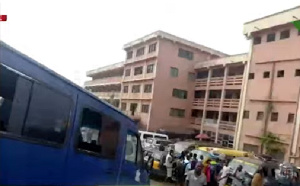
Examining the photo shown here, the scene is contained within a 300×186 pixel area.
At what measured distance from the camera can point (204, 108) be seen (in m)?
40.5

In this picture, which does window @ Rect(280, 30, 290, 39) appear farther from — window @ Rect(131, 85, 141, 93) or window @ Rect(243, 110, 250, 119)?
window @ Rect(131, 85, 141, 93)

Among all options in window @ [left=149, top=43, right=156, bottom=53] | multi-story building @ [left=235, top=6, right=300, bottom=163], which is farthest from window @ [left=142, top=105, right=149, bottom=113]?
multi-story building @ [left=235, top=6, right=300, bottom=163]

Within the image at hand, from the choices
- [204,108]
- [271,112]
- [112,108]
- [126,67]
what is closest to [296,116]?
[271,112]

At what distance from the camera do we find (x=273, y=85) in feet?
95.2

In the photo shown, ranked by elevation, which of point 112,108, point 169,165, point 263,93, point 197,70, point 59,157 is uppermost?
point 197,70

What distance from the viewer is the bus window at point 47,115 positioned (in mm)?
4008

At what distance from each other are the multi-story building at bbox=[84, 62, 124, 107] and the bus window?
46.9 meters

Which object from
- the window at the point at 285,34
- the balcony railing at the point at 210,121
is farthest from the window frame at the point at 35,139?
the balcony railing at the point at 210,121

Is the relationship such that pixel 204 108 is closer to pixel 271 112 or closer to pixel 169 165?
pixel 271 112

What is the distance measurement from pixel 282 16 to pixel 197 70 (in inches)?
611

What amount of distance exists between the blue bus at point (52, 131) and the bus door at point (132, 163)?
0.12 meters

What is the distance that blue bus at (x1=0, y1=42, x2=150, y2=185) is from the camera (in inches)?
146

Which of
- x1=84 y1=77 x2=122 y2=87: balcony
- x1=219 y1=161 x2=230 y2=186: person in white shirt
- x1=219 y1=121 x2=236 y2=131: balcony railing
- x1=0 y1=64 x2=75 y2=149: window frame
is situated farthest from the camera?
x1=84 y1=77 x2=122 y2=87: balcony

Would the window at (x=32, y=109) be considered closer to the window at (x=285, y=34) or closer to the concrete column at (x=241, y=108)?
the window at (x=285, y=34)
